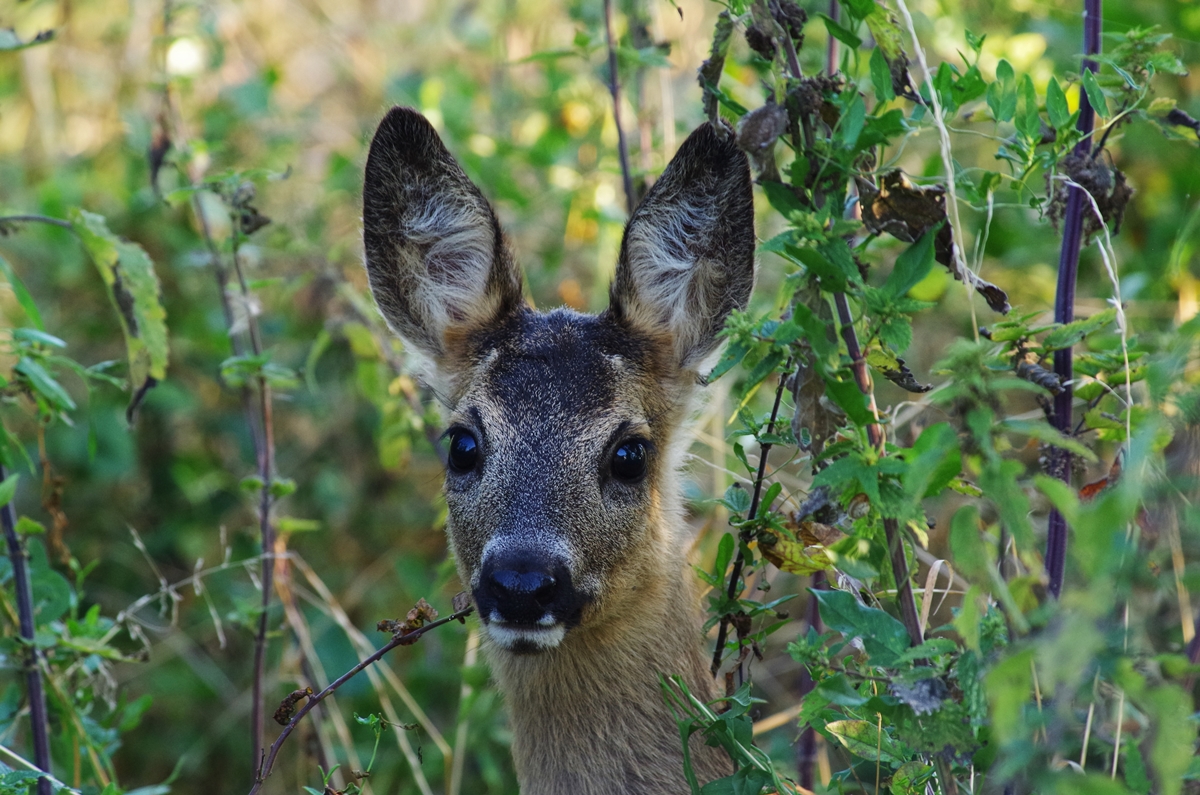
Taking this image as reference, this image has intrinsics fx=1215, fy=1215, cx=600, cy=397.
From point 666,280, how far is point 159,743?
345 centimetres

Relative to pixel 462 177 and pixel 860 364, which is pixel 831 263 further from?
pixel 462 177

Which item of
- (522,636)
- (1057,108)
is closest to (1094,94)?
(1057,108)

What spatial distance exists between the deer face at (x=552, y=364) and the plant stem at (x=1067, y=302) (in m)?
0.95

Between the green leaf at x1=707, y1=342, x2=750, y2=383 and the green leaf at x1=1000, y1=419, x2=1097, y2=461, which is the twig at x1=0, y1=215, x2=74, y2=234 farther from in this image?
the green leaf at x1=1000, y1=419, x2=1097, y2=461

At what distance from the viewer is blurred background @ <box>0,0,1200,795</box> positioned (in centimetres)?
537

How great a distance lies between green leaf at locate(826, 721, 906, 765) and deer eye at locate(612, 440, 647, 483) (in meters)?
1.25

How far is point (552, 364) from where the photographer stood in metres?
3.95

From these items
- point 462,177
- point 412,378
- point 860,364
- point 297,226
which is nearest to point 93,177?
point 297,226

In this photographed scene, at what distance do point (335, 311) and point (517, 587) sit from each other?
2.44 metres

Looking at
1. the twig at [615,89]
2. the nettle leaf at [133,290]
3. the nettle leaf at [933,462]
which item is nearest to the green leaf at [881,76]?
the nettle leaf at [933,462]

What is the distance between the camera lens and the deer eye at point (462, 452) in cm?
391

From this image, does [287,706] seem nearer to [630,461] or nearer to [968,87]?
[630,461]

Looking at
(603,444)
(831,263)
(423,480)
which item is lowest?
(423,480)

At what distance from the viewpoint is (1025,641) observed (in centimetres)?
197
